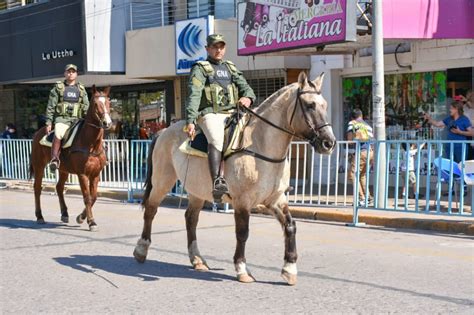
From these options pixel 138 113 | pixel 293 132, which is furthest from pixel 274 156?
pixel 138 113

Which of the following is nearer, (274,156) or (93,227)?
(274,156)

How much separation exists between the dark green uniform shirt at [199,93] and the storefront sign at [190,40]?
11366mm

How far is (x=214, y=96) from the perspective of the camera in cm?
793

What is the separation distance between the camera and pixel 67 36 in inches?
920

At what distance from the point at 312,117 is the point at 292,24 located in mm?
8392

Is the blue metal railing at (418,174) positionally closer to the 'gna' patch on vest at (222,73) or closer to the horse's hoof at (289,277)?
the 'gna' patch on vest at (222,73)

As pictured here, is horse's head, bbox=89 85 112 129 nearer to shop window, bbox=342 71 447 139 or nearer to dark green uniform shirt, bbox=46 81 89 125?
dark green uniform shirt, bbox=46 81 89 125

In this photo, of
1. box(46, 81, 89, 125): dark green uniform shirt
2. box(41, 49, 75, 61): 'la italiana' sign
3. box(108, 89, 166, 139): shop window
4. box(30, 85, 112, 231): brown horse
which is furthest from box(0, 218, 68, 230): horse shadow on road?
box(41, 49, 75, 61): 'la italiana' sign

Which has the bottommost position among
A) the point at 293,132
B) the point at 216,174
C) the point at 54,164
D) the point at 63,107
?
the point at 54,164

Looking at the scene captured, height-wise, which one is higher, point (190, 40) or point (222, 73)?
point (190, 40)

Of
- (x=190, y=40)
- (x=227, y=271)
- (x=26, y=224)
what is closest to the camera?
(x=227, y=271)

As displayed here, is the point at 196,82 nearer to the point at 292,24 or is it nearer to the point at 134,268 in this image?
the point at 134,268

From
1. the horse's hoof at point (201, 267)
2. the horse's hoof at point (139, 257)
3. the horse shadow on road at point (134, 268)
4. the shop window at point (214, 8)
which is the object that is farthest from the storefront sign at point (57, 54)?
the horse's hoof at point (201, 267)

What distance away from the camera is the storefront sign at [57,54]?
23.2 meters
